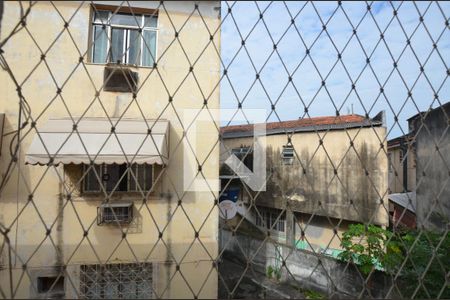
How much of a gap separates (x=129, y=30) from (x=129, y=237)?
10.9ft

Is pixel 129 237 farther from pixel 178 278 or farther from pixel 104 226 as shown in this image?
pixel 178 278

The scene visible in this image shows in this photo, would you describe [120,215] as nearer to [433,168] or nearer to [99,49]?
[99,49]

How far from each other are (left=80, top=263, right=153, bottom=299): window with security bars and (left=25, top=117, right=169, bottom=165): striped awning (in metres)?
1.58

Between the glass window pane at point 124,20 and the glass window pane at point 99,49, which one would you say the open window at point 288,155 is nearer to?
the glass window pane at point 124,20

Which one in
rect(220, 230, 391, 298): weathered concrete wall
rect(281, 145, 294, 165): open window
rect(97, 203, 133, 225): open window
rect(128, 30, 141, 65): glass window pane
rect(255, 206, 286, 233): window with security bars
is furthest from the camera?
rect(255, 206, 286, 233): window with security bars

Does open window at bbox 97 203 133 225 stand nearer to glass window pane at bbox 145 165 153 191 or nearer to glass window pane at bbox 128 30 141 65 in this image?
glass window pane at bbox 145 165 153 191

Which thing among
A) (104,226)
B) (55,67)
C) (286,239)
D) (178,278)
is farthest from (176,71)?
(286,239)

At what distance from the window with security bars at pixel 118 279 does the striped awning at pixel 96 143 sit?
A: 5.20 feet

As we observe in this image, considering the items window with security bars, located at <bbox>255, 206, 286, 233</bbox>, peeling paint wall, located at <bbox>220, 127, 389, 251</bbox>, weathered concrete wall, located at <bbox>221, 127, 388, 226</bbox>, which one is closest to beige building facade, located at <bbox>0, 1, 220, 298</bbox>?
peeling paint wall, located at <bbox>220, 127, 389, 251</bbox>

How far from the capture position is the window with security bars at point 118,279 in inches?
177

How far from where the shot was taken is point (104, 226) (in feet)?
16.3

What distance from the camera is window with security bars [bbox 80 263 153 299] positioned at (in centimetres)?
449

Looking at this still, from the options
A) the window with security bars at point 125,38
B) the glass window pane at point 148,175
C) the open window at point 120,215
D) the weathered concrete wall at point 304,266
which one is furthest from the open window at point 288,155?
the open window at point 120,215

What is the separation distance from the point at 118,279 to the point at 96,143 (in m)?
2.03
